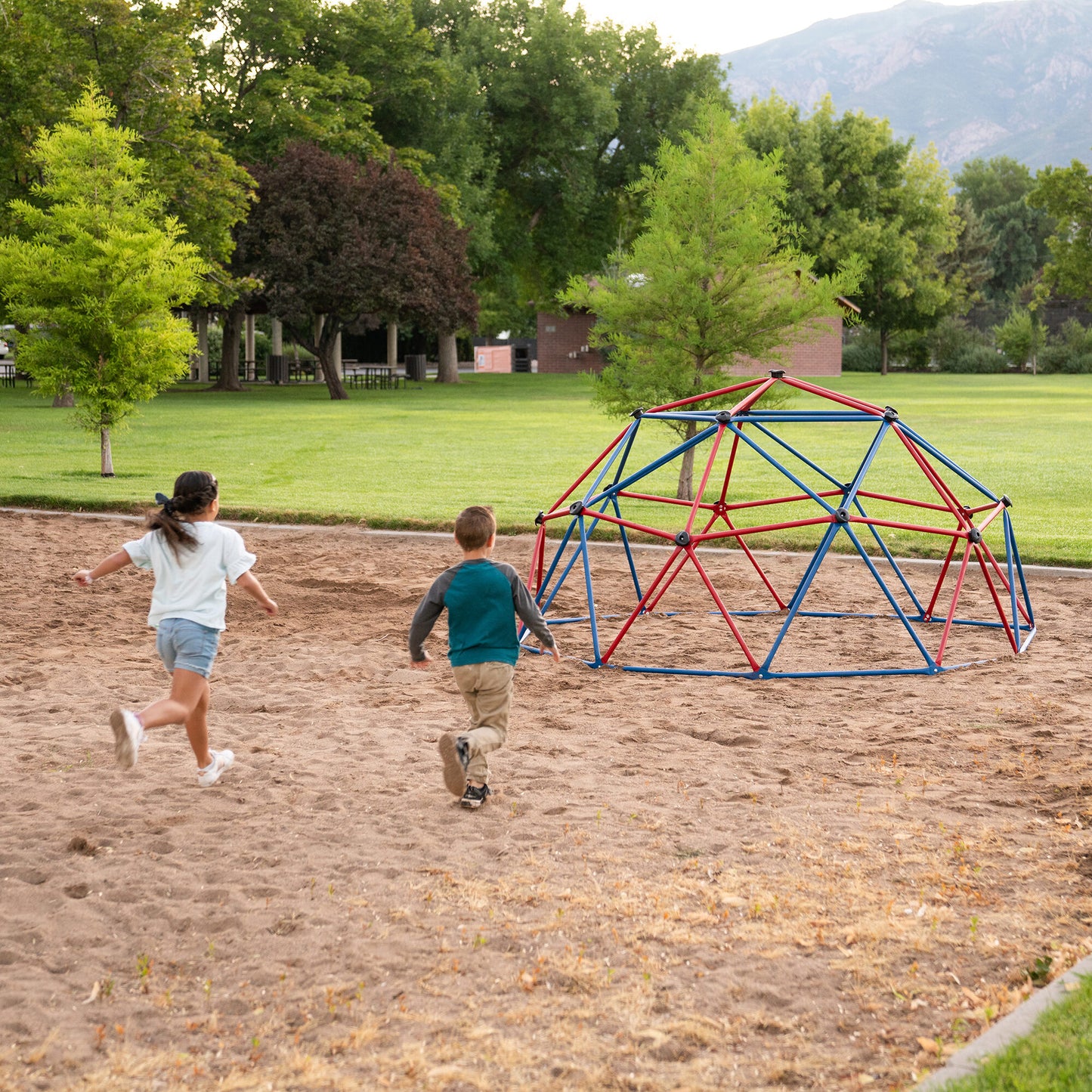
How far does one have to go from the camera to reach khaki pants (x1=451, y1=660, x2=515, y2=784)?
5254 mm

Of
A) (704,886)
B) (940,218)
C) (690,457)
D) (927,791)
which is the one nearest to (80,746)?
(704,886)

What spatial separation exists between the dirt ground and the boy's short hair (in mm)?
1127

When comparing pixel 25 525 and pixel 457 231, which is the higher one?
pixel 457 231

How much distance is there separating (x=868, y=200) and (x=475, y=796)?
55.9 metres

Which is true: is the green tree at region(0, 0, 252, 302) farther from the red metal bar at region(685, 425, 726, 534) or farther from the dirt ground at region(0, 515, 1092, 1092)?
the dirt ground at region(0, 515, 1092, 1092)

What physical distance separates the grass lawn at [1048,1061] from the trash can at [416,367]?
5199 centimetres

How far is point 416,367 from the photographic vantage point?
180 feet

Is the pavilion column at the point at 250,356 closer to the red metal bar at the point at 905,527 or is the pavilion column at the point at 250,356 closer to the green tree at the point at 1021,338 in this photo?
the green tree at the point at 1021,338

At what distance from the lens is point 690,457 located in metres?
14.1

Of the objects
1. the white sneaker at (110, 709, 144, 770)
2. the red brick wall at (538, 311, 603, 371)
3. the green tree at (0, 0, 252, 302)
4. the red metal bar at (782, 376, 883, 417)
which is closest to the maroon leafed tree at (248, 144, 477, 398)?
the green tree at (0, 0, 252, 302)

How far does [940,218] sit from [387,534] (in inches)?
2124

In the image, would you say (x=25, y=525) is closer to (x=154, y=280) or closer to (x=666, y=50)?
(x=154, y=280)

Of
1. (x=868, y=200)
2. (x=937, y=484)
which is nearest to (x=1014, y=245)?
(x=868, y=200)

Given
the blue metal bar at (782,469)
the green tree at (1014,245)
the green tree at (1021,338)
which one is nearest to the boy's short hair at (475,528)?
the blue metal bar at (782,469)
